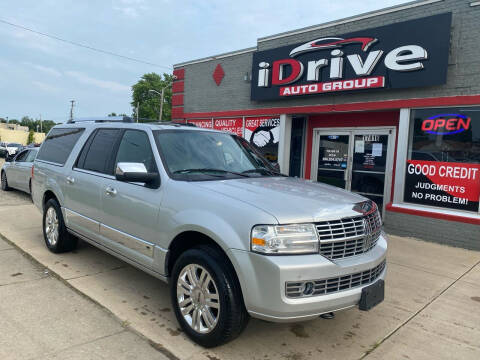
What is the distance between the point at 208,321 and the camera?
2.92 metres

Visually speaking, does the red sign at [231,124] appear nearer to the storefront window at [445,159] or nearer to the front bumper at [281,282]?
the storefront window at [445,159]

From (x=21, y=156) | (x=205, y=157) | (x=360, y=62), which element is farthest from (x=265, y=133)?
(x=21, y=156)

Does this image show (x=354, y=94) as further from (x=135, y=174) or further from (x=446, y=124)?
(x=135, y=174)

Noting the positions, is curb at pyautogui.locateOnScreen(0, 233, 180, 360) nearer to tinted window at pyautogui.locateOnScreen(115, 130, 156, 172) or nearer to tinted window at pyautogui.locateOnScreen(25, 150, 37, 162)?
tinted window at pyautogui.locateOnScreen(115, 130, 156, 172)

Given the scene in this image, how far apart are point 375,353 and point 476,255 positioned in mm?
4289

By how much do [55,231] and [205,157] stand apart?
9.16 ft

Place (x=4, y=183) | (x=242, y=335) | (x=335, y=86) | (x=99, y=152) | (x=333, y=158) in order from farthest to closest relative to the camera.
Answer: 1. (x=4, y=183)
2. (x=333, y=158)
3. (x=335, y=86)
4. (x=99, y=152)
5. (x=242, y=335)

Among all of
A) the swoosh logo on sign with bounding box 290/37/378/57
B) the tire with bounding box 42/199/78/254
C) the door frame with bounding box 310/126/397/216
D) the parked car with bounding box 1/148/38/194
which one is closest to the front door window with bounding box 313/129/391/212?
the door frame with bounding box 310/126/397/216

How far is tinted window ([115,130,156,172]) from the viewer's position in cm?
371

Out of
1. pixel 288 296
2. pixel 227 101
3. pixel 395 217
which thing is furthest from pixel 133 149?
pixel 227 101

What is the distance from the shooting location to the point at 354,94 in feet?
27.1

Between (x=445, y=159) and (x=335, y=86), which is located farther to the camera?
(x=335, y=86)

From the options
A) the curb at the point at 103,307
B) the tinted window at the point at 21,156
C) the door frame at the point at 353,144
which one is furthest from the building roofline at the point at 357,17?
the tinted window at the point at 21,156

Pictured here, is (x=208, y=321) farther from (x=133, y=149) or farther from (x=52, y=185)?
(x=52, y=185)
